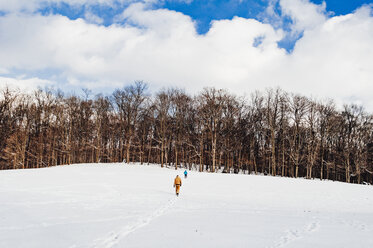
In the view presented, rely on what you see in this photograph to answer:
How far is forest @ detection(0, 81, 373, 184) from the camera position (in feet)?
140

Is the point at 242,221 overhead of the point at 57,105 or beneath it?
beneath

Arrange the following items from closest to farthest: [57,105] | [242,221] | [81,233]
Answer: [81,233]
[242,221]
[57,105]

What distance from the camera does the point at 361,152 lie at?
46.1m

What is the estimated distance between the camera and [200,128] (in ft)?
153

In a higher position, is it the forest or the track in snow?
the forest

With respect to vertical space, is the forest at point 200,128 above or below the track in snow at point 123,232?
above

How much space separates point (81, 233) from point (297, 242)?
6.81 m

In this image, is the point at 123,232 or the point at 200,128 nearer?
the point at 123,232

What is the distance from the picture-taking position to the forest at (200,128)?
4256cm

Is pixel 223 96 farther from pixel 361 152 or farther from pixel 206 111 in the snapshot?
pixel 361 152

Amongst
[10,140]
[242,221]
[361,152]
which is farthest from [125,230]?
[361,152]

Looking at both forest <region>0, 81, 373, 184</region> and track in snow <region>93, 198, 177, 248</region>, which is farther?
forest <region>0, 81, 373, 184</region>

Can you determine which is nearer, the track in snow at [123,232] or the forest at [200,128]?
the track in snow at [123,232]

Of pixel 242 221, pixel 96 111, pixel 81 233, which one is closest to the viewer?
pixel 81 233
